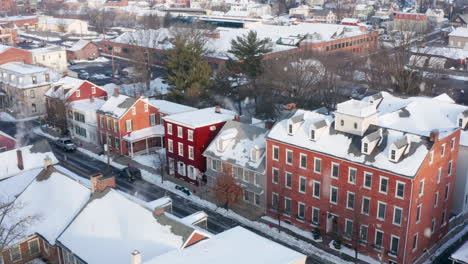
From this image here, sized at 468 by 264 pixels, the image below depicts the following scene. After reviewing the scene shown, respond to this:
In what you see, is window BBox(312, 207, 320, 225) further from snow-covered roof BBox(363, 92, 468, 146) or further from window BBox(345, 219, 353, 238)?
snow-covered roof BBox(363, 92, 468, 146)

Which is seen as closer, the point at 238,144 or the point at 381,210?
the point at 381,210

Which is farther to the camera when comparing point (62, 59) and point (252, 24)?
point (252, 24)

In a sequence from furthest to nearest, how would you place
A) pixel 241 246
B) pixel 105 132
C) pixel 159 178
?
pixel 105 132
pixel 159 178
pixel 241 246

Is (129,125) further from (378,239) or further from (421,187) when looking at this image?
(421,187)

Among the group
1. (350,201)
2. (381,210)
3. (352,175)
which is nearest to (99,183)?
(352,175)

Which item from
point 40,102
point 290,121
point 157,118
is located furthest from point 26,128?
point 290,121

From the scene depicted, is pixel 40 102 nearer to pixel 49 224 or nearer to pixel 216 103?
pixel 216 103

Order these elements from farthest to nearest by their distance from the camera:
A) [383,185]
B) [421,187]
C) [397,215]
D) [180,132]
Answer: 1. [180,132]
2. [383,185]
3. [397,215]
4. [421,187]
